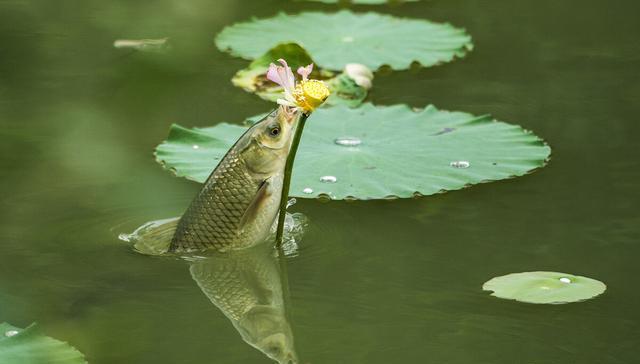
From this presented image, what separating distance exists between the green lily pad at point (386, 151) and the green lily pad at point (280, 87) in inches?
12.3

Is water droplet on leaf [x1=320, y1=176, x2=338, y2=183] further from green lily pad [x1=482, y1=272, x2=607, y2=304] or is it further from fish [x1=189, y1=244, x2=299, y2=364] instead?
green lily pad [x1=482, y1=272, x2=607, y2=304]

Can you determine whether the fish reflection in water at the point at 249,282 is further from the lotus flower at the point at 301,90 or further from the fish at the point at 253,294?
the lotus flower at the point at 301,90

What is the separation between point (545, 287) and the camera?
312 cm

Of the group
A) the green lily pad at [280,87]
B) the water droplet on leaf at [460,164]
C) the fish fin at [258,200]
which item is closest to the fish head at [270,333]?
the fish fin at [258,200]

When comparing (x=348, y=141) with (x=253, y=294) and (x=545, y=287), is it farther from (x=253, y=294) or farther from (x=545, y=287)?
(x=545, y=287)

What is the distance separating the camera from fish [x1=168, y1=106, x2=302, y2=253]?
3.27m

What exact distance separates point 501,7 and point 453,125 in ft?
7.38

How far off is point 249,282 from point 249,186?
257 mm

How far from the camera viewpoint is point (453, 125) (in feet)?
13.7

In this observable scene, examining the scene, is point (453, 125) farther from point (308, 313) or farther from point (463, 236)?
point (308, 313)

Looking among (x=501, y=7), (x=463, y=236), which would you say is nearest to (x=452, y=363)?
(x=463, y=236)

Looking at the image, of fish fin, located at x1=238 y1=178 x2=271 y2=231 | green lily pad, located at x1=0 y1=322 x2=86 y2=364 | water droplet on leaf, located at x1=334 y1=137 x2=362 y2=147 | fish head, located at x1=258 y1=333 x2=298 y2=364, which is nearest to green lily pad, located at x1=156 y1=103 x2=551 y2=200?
water droplet on leaf, located at x1=334 y1=137 x2=362 y2=147

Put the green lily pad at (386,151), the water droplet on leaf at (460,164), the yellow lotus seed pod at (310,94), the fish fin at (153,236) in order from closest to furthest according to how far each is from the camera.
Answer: the yellow lotus seed pod at (310,94) → the fish fin at (153,236) → the green lily pad at (386,151) → the water droplet on leaf at (460,164)

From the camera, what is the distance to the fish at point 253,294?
2.90 m
